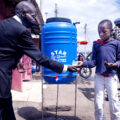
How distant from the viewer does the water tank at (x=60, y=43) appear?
2855mm

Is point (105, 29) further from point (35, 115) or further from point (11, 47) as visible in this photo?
point (35, 115)

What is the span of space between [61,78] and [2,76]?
119 cm

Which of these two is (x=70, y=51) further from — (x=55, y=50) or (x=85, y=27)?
(x=85, y=27)

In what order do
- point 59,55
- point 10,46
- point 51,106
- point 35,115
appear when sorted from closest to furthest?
point 10,46, point 59,55, point 35,115, point 51,106

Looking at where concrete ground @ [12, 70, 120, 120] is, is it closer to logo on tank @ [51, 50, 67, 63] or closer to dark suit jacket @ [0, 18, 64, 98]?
logo on tank @ [51, 50, 67, 63]

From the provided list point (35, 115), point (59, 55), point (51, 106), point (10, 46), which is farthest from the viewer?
point (51, 106)

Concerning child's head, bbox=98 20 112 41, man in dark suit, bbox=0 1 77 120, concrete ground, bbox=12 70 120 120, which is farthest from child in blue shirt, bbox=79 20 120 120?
man in dark suit, bbox=0 1 77 120

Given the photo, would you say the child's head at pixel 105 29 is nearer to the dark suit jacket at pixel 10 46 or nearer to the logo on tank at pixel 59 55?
the logo on tank at pixel 59 55

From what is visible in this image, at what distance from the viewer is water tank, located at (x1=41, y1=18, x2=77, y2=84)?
2.86 metres

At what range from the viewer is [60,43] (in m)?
2.86

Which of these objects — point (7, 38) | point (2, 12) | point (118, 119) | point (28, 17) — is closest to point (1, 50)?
point (7, 38)

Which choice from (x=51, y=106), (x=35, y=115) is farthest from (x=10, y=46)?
(x=51, y=106)

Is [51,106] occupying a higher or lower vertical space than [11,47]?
lower

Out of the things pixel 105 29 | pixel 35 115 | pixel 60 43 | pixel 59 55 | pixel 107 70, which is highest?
pixel 105 29
